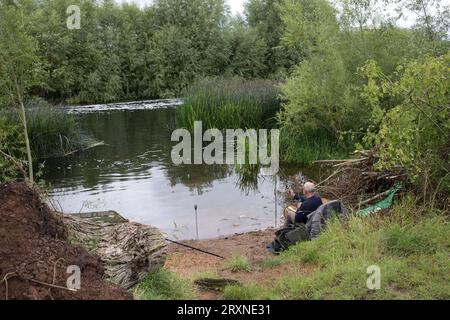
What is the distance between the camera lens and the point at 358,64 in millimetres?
13023

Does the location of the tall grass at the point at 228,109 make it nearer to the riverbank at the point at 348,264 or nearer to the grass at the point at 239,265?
the riverbank at the point at 348,264

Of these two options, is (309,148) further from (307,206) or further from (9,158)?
(9,158)

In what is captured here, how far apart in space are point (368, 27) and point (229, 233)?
6.99 meters

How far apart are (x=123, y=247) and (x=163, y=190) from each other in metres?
6.67

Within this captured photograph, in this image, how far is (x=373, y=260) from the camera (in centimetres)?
559

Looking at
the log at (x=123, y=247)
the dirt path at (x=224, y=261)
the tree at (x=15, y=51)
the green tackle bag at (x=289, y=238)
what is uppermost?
the tree at (x=15, y=51)

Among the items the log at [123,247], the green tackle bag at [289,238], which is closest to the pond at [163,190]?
the green tackle bag at [289,238]

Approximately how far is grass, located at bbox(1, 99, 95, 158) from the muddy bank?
10530 mm

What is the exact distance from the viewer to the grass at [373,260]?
16.1 ft

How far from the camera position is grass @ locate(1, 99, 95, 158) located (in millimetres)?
15180

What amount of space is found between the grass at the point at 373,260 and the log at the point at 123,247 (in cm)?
85

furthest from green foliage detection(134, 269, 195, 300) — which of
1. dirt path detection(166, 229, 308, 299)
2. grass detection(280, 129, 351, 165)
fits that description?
grass detection(280, 129, 351, 165)

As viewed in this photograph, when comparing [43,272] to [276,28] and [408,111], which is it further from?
[276,28]
